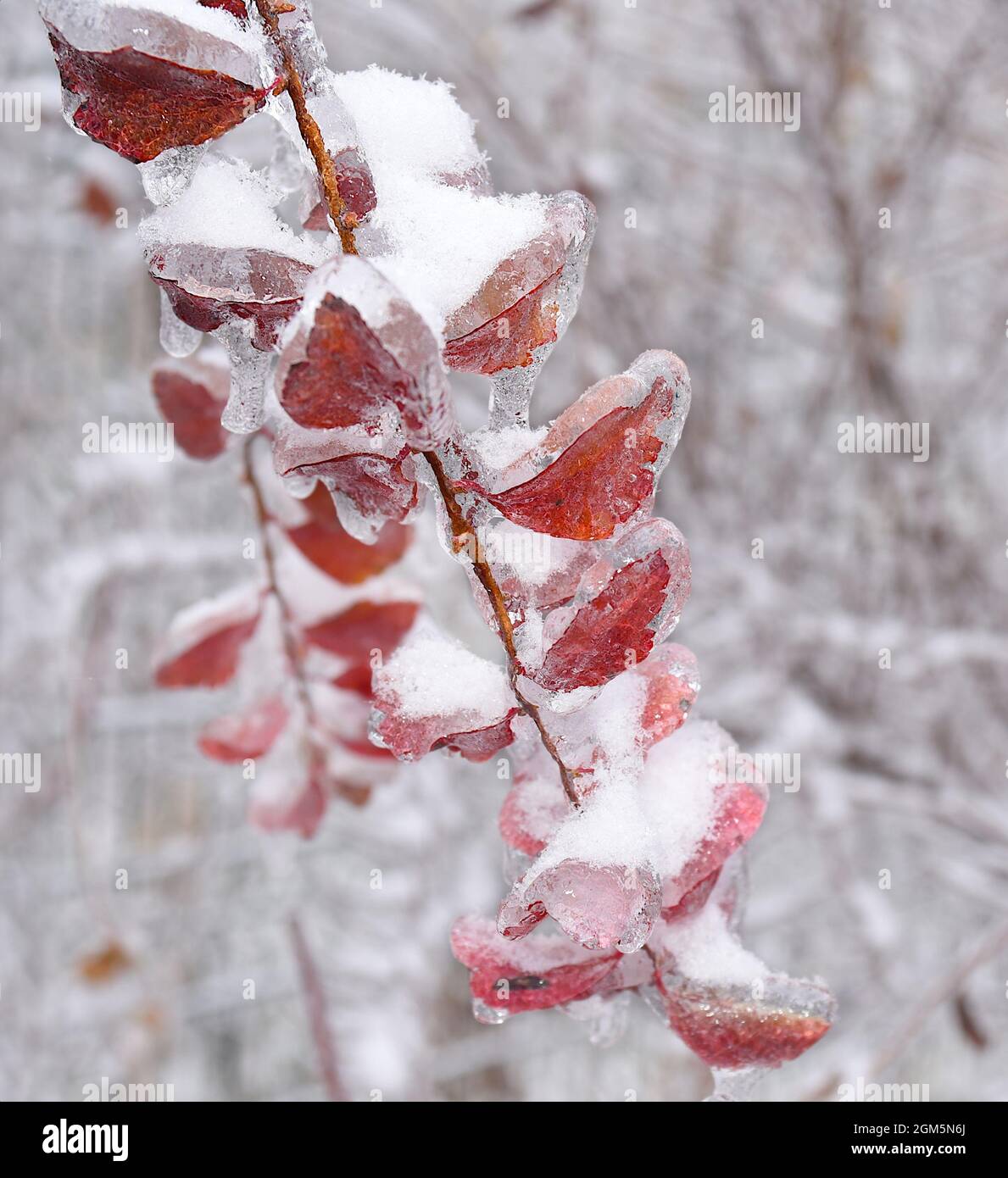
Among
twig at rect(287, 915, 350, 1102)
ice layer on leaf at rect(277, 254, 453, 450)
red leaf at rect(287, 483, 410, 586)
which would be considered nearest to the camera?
ice layer on leaf at rect(277, 254, 453, 450)

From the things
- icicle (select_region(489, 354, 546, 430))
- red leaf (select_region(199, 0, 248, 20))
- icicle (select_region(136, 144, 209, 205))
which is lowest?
icicle (select_region(489, 354, 546, 430))

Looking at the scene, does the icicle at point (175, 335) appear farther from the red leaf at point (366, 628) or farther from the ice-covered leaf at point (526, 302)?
the red leaf at point (366, 628)

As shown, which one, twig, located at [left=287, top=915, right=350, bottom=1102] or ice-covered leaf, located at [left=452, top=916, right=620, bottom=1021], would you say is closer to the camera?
ice-covered leaf, located at [left=452, top=916, right=620, bottom=1021]

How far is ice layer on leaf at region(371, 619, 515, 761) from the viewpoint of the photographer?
33 cm

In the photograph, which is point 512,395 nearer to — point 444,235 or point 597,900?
point 444,235

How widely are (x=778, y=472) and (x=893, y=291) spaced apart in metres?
0.42

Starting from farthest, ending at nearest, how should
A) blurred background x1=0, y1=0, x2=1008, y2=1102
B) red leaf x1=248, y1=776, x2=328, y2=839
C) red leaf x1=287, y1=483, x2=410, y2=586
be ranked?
blurred background x1=0, y1=0, x2=1008, y2=1102
red leaf x1=248, y1=776, x2=328, y2=839
red leaf x1=287, y1=483, x2=410, y2=586

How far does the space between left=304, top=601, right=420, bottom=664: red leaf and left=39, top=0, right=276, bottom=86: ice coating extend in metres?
0.35

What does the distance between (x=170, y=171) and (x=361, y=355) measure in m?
0.11

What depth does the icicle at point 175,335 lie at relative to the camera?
0.35 meters

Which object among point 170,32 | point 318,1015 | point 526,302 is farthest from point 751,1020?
point 318,1015

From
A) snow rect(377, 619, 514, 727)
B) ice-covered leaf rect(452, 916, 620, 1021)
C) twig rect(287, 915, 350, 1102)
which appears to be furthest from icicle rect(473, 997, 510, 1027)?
twig rect(287, 915, 350, 1102)

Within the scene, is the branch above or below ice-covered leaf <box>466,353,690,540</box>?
above

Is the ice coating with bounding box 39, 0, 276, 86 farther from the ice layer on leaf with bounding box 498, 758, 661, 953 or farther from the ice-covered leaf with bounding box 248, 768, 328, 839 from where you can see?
the ice-covered leaf with bounding box 248, 768, 328, 839
